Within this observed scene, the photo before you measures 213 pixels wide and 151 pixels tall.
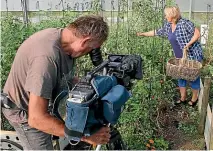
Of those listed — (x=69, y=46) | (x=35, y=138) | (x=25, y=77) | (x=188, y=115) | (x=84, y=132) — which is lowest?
(x=188, y=115)

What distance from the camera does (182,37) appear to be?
466cm

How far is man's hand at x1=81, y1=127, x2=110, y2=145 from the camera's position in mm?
2006

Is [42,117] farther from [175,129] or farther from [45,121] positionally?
[175,129]

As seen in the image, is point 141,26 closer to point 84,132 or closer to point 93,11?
point 93,11

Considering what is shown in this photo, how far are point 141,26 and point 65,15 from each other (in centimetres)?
100

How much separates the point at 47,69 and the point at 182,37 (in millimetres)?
2944

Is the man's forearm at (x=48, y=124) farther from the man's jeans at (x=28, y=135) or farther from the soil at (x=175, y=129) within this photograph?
the soil at (x=175, y=129)

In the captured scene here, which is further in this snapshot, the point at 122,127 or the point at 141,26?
the point at 141,26

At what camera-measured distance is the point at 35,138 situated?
246 cm

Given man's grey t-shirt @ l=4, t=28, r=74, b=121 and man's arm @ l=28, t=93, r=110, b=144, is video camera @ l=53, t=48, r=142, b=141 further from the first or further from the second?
man's grey t-shirt @ l=4, t=28, r=74, b=121

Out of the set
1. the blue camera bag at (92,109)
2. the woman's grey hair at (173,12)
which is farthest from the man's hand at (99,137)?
the woman's grey hair at (173,12)

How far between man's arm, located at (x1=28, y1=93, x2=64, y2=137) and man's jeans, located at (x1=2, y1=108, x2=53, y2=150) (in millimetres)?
382

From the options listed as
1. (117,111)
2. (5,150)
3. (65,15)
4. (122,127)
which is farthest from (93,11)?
(117,111)

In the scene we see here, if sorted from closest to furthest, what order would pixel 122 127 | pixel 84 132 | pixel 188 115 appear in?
pixel 84 132
pixel 122 127
pixel 188 115
